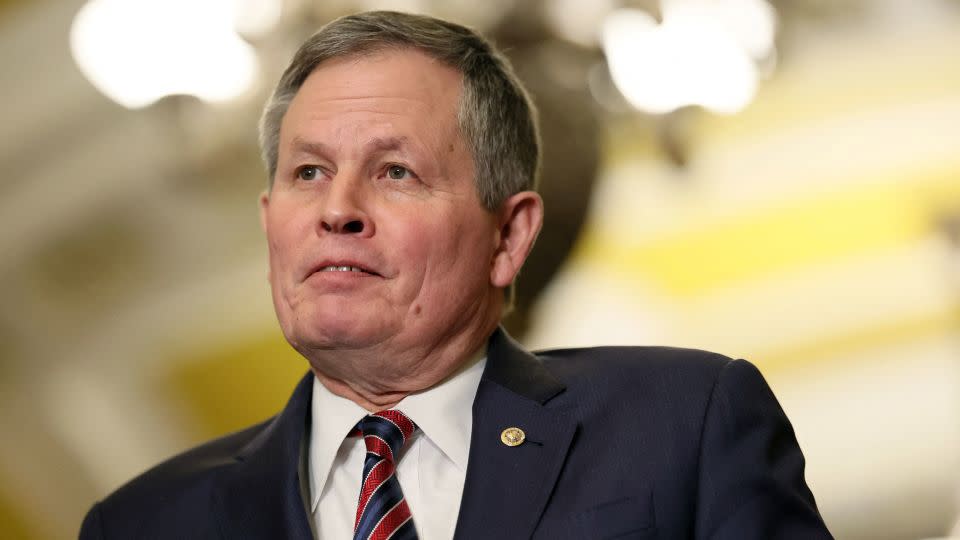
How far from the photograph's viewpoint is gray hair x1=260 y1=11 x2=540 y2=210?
2129 millimetres

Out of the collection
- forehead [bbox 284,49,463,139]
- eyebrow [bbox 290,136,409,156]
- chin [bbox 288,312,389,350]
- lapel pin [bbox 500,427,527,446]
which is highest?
forehead [bbox 284,49,463,139]

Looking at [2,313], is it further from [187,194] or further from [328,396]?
[328,396]

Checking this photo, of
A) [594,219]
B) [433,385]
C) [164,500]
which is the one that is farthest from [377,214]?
[594,219]

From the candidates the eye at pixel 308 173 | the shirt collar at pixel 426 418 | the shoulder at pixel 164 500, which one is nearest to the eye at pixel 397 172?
the eye at pixel 308 173

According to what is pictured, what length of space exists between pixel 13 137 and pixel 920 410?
2746mm

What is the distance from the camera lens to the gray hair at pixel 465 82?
2129mm

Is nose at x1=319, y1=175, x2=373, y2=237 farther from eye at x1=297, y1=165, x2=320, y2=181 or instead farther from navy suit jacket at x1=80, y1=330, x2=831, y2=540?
navy suit jacket at x1=80, y1=330, x2=831, y2=540

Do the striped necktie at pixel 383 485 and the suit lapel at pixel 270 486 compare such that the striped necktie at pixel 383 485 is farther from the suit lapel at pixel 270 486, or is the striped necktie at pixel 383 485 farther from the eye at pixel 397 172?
the eye at pixel 397 172

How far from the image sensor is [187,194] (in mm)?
3764

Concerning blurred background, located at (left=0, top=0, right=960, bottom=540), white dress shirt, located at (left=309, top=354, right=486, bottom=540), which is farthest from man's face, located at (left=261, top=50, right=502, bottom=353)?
blurred background, located at (left=0, top=0, right=960, bottom=540)

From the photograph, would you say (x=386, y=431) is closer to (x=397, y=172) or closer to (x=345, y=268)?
(x=345, y=268)

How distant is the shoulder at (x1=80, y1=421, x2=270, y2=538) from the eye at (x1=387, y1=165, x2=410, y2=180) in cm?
58

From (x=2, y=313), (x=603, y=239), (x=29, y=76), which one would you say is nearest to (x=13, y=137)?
(x=29, y=76)

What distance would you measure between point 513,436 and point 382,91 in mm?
613
